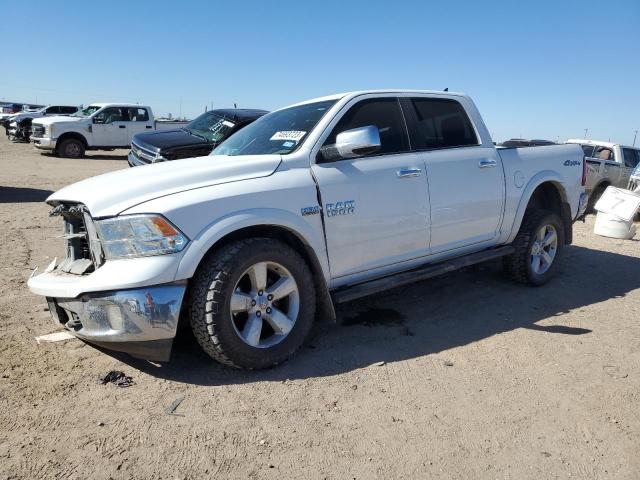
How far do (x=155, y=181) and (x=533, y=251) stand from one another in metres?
3.87

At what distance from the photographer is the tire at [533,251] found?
17.3ft

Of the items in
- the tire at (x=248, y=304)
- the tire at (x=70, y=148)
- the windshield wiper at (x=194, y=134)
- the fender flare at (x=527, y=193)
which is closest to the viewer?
the tire at (x=248, y=304)

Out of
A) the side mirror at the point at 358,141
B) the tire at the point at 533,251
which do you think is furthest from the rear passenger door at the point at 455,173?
the side mirror at the point at 358,141

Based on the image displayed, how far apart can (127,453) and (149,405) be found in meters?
0.45

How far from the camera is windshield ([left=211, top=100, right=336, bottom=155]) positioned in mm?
3988

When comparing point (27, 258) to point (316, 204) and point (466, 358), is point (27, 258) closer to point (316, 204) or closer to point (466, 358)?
point (316, 204)

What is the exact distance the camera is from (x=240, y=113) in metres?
10.7

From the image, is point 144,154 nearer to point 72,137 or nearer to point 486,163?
point 486,163

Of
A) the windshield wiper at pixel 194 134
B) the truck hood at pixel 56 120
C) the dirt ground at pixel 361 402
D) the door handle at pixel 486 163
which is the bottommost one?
the dirt ground at pixel 361 402

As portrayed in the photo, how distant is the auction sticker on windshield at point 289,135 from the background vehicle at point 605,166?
10613 millimetres

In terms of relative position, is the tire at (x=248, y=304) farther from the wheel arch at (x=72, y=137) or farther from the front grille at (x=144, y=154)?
the wheel arch at (x=72, y=137)

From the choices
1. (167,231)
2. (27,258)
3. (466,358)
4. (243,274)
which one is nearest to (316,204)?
(243,274)

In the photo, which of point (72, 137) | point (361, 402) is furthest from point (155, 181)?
point (72, 137)

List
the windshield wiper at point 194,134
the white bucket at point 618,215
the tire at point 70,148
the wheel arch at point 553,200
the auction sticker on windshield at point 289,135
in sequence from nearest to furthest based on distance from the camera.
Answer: the auction sticker on windshield at point 289,135, the wheel arch at point 553,200, the white bucket at point 618,215, the windshield wiper at point 194,134, the tire at point 70,148
